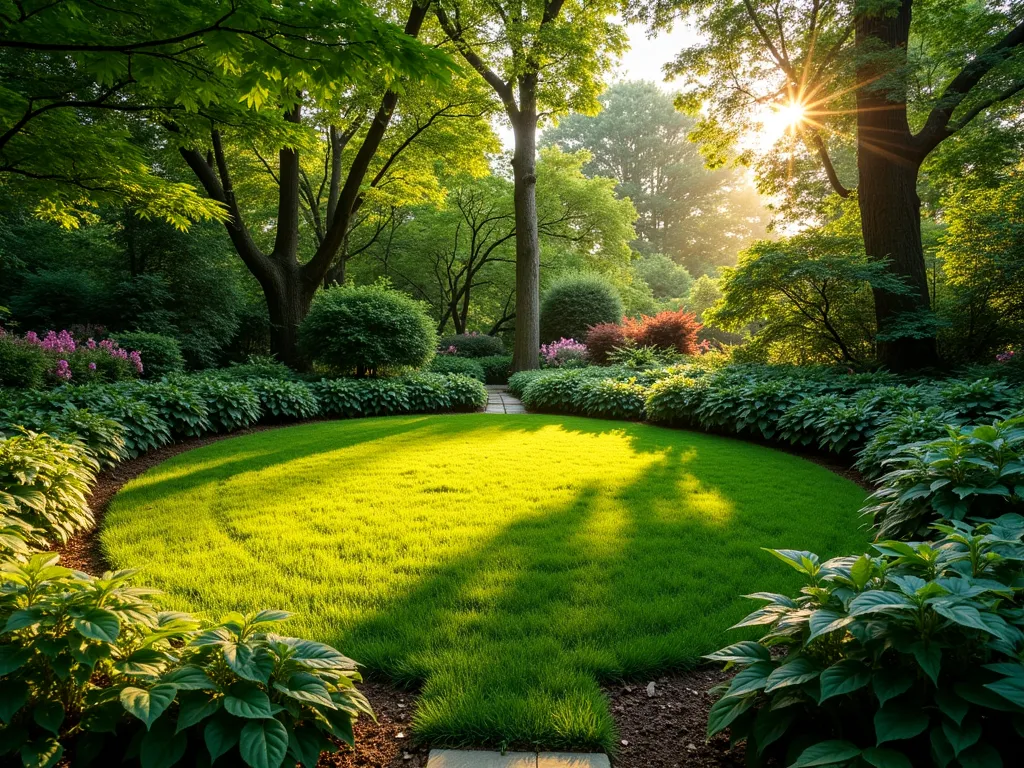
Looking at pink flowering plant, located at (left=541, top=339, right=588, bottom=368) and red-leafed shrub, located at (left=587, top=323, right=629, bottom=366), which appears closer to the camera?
red-leafed shrub, located at (left=587, top=323, right=629, bottom=366)

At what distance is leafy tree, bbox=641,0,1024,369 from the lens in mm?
7148

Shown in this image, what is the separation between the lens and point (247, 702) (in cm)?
128

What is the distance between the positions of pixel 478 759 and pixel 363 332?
362 inches

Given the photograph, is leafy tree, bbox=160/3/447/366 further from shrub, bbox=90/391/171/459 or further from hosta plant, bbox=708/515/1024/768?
hosta plant, bbox=708/515/1024/768

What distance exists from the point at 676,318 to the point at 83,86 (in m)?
11.6

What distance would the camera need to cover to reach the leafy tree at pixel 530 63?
34.5 feet

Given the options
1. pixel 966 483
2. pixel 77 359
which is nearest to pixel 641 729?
pixel 966 483

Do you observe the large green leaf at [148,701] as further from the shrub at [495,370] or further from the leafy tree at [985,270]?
the shrub at [495,370]

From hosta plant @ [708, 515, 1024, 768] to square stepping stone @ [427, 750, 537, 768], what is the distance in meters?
0.58

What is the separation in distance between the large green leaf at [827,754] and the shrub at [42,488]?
3585 mm

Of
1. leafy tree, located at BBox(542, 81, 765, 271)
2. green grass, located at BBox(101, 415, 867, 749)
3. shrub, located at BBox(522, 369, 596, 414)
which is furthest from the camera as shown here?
leafy tree, located at BBox(542, 81, 765, 271)

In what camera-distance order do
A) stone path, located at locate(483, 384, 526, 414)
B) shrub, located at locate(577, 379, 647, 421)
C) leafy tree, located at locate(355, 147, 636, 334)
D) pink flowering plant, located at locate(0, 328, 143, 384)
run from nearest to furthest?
1. pink flowering plant, located at locate(0, 328, 143, 384)
2. shrub, located at locate(577, 379, 647, 421)
3. stone path, located at locate(483, 384, 526, 414)
4. leafy tree, located at locate(355, 147, 636, 334)

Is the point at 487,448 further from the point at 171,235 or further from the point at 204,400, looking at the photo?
the point at 171,235

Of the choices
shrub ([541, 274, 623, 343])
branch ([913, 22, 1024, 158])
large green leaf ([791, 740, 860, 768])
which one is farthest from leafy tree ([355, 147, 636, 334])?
large green leaf ([791, 740, 860, 768])
